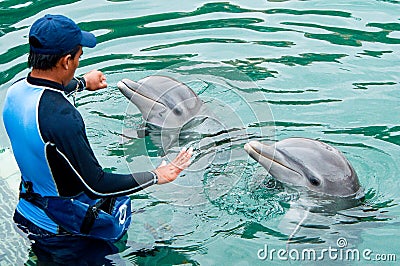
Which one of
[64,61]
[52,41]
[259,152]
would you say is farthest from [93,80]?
[259,152]

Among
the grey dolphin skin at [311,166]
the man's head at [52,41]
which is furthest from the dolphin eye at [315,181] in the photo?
the man's head at [52,41]

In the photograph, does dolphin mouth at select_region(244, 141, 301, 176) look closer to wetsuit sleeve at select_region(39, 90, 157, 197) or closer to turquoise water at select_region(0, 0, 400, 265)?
turquoise water at select_region(0, 0, 400, 265)

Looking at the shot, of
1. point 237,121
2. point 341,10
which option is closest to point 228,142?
point 237,121

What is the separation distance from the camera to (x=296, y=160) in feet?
21.2

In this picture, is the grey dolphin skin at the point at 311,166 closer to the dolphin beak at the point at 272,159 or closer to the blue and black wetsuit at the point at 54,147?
the dolphin beak at the point at 272,159

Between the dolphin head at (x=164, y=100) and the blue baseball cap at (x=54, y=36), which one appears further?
the dolphin head at (x=164, y=100)

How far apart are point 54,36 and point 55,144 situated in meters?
0.73

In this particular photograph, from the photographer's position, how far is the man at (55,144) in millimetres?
4805

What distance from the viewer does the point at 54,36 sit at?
4793mm

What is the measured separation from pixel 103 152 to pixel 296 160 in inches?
89.1

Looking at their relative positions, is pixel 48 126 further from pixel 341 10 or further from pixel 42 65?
pixel 341 10

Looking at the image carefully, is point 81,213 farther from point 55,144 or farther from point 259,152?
point 259,152

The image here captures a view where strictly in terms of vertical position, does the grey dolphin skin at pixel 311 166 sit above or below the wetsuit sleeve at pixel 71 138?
below

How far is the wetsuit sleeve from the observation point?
4.77 m
